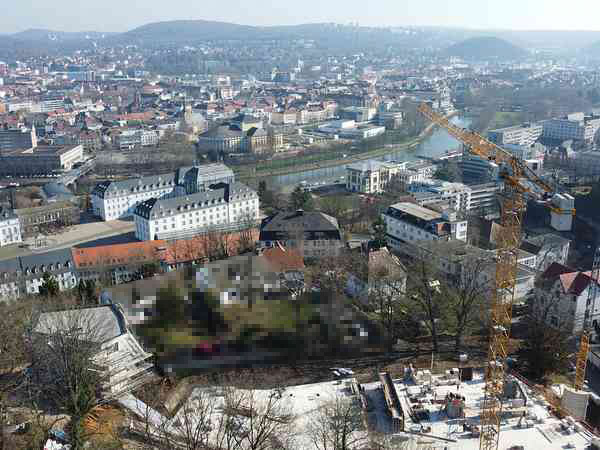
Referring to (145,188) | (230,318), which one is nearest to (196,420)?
(230,318)

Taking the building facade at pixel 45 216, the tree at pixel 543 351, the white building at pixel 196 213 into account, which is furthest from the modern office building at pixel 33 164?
the tree at pixel 543 351

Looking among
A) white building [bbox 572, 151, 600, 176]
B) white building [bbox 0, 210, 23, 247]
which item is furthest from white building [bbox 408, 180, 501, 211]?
white building [bbox 0, 210, 23, 247]

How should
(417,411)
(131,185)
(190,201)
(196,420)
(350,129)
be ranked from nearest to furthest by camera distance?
(196,420), (417,411), (190,201), (131,185), (350,129)

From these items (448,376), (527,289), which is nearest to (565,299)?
(527,289)

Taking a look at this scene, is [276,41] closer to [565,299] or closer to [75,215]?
[75,215]

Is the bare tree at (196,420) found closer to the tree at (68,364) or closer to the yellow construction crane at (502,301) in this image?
the tree at (68,364)

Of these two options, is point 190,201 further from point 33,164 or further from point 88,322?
point 33,164
